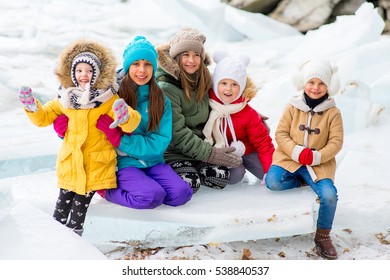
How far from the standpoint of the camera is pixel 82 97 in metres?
2.25

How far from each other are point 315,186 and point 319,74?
0.57m

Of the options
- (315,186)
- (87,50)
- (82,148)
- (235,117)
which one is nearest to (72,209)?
(82,148)

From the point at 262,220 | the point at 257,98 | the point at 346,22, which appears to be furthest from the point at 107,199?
the point at 346,22

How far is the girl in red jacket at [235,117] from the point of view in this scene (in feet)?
8.63

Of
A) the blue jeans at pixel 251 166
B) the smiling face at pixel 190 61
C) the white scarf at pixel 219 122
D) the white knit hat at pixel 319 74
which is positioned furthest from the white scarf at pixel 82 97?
the white knit hat at pixel 319 74

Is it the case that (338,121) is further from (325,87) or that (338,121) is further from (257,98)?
(257,98)

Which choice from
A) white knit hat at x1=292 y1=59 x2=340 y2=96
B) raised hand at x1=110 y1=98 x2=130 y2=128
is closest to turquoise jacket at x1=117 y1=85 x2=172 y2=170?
raised hand at x1=110 y1=98 x2=130 y2=128

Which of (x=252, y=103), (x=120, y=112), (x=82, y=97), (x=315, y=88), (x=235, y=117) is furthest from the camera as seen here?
(x=252, y=103)

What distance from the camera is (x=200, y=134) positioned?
8.87 ft

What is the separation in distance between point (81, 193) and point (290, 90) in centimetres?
271

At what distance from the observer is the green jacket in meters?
2.56

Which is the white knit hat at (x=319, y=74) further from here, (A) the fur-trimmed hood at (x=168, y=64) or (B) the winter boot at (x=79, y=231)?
(B) the winter boot at (x=79, y=231)

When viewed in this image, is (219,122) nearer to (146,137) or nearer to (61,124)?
(146,137)

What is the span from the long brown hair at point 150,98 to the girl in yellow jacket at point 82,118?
7 cm
